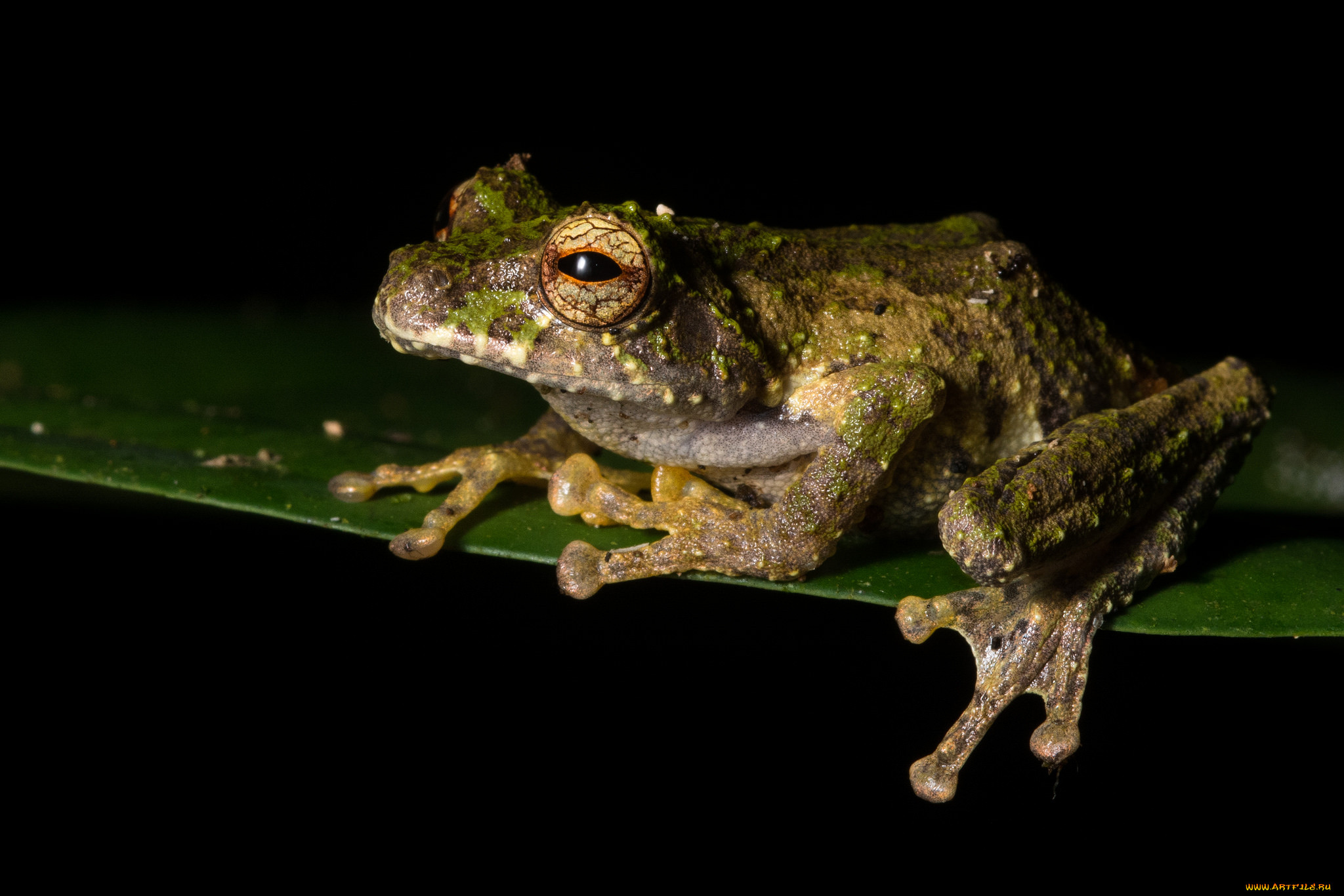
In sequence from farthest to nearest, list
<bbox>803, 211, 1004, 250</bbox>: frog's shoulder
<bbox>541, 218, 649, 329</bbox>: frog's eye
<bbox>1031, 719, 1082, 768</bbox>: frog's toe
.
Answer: <bbox>803, 211, 1004, 250</bbox>: frog's shoulder, <bbox>1031, 719, 1082, 768</bbox>: frog's toe, <bbox>541, 218, 649, 329</bbox>: frog's eye

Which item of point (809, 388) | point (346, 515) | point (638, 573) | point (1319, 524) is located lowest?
point (1319, 524)

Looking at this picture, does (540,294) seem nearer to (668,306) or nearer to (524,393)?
(668,306)

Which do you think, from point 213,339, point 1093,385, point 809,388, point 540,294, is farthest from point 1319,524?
point 213,339

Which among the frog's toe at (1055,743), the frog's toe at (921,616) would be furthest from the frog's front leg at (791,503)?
the frog's toe at (1055,743)

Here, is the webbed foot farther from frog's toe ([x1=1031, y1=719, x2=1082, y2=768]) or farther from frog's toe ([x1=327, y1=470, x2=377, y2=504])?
frog's toe ([x1=327, y1=470, x2=377, y2=504])

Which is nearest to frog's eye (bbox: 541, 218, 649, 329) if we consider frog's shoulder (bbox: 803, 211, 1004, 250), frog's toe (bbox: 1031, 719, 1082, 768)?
frog's shoulder (bbox: 803, 211, 1004, 250)

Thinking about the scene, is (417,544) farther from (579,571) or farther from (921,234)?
(921,234)

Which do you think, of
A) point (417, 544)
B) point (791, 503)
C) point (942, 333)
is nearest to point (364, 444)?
point (417, 544)
